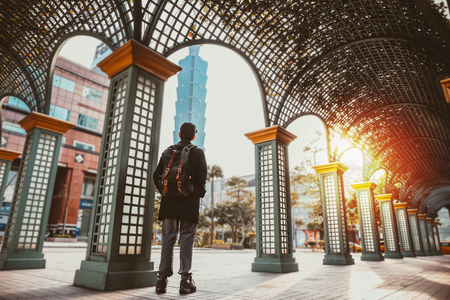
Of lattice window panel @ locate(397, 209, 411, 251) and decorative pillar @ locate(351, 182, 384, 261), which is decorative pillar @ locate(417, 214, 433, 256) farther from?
decorative pillar @ locate(351, 182, 384, 261)

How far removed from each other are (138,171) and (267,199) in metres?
3.91

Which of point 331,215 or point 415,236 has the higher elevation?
point 331,215

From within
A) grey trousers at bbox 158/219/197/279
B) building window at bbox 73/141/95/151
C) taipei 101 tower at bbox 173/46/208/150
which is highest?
taipei 101 tower at bbox 173/46/208/150

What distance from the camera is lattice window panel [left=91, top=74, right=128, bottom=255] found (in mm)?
3824

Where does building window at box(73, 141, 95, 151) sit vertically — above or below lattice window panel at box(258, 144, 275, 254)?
above

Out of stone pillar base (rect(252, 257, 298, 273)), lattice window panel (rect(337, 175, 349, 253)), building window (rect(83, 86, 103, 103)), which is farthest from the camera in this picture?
building window (rect(83, 86, 103, 103))

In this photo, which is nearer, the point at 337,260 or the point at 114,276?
the point at 114,276

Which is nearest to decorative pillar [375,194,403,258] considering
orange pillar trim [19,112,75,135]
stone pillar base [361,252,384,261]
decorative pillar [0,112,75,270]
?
stone pillar base [361,252,384,261]

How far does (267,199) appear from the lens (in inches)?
281

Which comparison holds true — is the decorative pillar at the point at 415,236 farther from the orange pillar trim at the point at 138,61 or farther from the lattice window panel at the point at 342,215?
the orange pillar trim at the point at 138,61

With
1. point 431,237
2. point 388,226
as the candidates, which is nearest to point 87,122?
point 388,226

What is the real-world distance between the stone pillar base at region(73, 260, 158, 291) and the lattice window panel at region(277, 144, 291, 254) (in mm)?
Result: 3725

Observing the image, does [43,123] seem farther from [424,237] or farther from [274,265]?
[424,237]

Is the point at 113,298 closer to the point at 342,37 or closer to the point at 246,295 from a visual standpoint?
the point at 246,295
